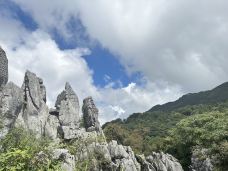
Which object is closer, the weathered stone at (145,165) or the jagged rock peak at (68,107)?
the weathered stone at (145,165)

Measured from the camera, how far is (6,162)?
28.5 ft

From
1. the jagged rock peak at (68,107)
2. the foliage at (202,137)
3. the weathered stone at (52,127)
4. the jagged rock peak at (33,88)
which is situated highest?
the jagged rock peak at (33,88)

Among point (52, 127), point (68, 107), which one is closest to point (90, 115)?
point (68, 107)

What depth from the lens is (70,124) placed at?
5322cm

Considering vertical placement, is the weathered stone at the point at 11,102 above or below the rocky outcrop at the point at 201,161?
above

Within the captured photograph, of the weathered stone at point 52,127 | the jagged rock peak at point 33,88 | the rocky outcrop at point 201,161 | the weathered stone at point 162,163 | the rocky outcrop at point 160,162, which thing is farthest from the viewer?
the jagged rock peak at point 33,88

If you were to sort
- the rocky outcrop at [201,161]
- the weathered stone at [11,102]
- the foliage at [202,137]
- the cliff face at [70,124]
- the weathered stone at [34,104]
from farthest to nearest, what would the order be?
1. the weathered stone at [34,104]
2. the foliage at [202,137]
3. the rocky outcrop at [201,161]
4. the weathered stone at [11,102]
5. the cliff face at [70,124]

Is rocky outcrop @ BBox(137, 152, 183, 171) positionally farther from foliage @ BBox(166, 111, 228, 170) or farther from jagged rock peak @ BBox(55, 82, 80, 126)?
jagged rock peak @ BBox(55, 82, 80, 126)

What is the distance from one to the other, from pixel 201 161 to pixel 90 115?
15.2 meters

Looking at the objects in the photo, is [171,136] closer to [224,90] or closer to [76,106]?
[76,106]

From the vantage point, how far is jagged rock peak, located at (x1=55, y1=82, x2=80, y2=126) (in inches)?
2114

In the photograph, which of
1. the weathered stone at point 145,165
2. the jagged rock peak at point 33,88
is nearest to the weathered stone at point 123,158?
the weathered stone at point 145,165

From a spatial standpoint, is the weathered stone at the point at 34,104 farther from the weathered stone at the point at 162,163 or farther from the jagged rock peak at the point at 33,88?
the weathered stone at the point at 162,163

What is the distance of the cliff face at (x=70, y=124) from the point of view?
141 ft
